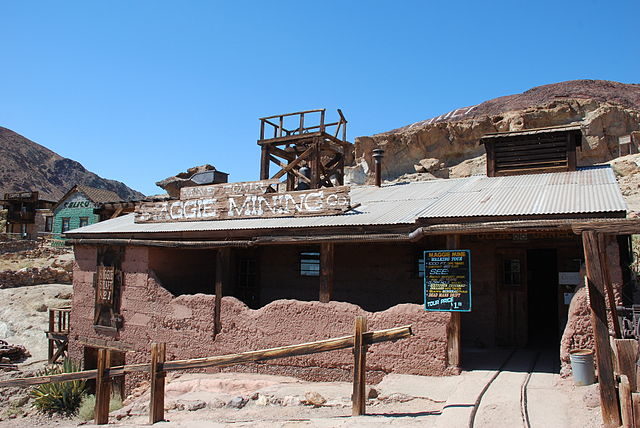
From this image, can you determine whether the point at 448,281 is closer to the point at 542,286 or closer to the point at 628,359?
the point at 628,359

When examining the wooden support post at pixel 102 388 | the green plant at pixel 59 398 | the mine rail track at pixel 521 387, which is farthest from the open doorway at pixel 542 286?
the green plant at pixel 59 398

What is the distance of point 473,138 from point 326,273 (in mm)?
26476

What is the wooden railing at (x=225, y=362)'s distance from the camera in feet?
23.9

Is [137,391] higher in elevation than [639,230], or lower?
lower

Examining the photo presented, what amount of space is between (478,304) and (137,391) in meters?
8.07

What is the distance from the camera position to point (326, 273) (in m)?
10.6

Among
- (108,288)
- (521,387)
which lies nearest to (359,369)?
(521,387)

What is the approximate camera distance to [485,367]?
9203 mm

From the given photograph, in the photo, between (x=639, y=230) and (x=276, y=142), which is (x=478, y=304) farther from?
(x=276, y=142)

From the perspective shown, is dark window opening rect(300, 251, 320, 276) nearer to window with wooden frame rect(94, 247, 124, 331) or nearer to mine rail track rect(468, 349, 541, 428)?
window with wooden frame rect(94, 247, 124, 331)

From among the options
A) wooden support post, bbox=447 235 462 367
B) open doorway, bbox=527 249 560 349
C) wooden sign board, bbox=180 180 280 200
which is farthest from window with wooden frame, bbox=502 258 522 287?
wooden sign board, bbox=180 180 280 200

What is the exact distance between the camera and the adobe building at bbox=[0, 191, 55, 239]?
4647 centimetres

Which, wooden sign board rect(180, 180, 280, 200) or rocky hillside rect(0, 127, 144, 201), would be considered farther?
rocky hillside rect(0, 127, 144, 201)

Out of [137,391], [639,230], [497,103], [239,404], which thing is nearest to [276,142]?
[137,391]
